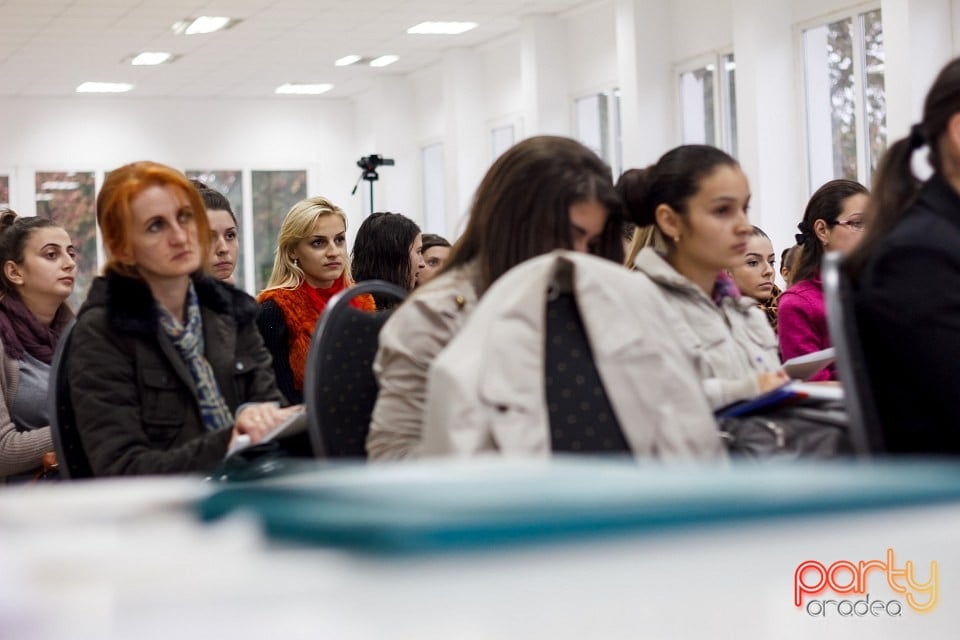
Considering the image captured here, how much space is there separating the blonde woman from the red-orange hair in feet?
5.31

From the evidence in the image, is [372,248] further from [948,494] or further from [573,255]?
[948,494]

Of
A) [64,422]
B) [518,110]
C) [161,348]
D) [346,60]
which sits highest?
[346,60]

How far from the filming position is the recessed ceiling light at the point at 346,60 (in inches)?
653

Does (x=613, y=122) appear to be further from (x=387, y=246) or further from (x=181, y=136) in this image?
(x=387, y=246)

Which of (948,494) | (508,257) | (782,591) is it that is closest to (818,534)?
(782,591)

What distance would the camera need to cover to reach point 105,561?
87 centimetres

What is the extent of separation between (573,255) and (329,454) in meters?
0.65

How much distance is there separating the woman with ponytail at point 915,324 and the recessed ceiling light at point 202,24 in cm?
1239

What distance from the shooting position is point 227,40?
14.8 metres

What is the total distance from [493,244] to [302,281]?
2.55 metres

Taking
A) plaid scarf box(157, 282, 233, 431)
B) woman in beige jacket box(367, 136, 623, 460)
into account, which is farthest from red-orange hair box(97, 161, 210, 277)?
woman in beige jacket box(367, 136, 623, 460)

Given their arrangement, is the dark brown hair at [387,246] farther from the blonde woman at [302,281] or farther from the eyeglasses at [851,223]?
the eyeglasses at [851,223]

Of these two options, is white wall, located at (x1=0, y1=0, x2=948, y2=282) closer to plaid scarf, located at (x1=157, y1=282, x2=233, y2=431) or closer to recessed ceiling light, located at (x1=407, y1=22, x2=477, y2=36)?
recessed ceiling light, located at (x1=407, y1=22, x2=477, y2=36)

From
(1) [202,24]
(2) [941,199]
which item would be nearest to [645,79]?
(1) [202,24]
